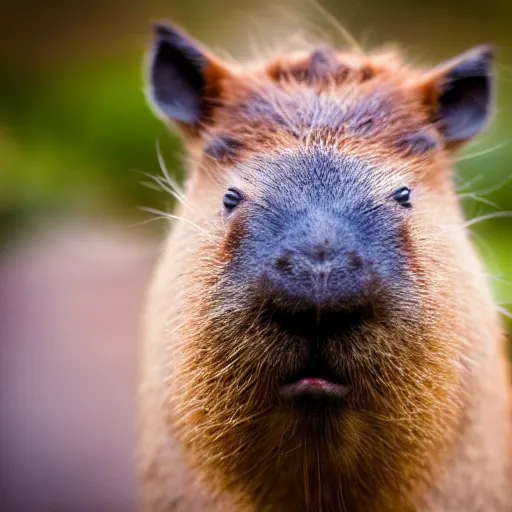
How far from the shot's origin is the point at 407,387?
1.72 metres

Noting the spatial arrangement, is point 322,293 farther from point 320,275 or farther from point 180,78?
point 180,78

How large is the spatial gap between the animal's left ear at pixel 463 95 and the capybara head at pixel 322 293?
1cm

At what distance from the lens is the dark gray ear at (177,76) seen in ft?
7.76

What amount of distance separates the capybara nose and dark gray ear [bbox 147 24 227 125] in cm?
94

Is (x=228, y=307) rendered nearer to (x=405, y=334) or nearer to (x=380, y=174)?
(x=405, y=334)

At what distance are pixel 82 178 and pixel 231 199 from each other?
4.19m

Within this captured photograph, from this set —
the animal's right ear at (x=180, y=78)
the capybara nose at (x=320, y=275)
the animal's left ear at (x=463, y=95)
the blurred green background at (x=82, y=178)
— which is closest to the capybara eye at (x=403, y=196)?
the capybara nose at (x=320, y=275)

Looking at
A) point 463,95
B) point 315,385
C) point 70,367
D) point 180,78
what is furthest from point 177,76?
point 70,367

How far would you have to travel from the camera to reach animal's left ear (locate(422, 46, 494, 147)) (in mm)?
2281

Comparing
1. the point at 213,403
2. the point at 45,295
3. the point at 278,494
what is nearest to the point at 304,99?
the point at 213,403

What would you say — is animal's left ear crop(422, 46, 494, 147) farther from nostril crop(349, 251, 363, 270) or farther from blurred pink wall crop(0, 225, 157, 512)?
blurred pink wall crop(0, 225, 157, 512)

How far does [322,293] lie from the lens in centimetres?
149

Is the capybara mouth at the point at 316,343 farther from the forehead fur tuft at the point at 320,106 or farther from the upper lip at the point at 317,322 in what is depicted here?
the forehead fur tuft at the point at 320,106

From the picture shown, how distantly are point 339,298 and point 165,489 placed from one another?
1.12m
